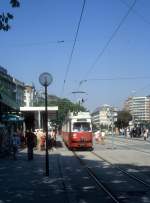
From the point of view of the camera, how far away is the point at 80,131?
147ft

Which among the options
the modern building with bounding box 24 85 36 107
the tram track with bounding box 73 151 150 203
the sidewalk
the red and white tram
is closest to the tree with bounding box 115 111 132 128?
the modern building with bounding box 24 85 36 107

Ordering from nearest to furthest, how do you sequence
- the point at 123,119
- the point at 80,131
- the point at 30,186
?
1. the point at 30,186
2. the point at 80,131
3. the point at 123,119

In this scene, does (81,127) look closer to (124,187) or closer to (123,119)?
(124,187)

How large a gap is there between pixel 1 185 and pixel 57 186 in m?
1.75

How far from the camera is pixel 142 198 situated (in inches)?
578

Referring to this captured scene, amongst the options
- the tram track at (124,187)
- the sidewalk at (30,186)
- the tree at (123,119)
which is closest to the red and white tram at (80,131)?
the sidewalk at (30,186)

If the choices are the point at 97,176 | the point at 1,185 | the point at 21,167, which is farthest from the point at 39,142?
the point at 1,185

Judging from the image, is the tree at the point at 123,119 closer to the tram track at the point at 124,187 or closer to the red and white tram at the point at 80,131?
the red and white tram at the point at 80,131

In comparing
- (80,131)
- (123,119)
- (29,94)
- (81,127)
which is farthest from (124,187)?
(29,94)

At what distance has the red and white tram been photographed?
4444cm

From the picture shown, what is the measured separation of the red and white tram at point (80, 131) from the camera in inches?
1750

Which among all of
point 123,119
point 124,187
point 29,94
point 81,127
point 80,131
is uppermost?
point 29,94

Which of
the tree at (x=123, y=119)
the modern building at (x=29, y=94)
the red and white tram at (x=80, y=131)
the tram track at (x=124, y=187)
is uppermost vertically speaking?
the modern building at (x=29, y=94)

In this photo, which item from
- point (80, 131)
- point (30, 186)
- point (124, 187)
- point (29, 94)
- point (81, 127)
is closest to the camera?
point (124, 187)
